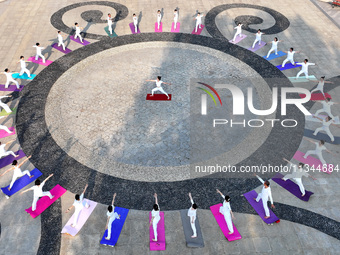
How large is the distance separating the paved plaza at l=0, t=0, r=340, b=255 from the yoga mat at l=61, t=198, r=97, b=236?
0.26 meters

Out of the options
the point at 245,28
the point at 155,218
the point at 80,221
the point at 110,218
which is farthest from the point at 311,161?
the point at 245,28

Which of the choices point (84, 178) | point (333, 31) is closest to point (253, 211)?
point (84, 178)

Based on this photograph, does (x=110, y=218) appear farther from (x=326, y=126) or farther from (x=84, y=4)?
(x=84, y=4)

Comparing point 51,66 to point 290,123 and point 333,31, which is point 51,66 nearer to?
point 290,123

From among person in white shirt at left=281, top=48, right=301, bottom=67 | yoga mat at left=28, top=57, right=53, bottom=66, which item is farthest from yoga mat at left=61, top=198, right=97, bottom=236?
person in white shirt at left=281, top=48, right=301, bottom=67

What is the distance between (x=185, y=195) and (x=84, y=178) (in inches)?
212

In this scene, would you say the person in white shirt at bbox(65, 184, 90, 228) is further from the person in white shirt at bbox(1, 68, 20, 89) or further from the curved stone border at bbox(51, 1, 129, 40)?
the curved stone border at bbox(51, 1, 129, 40)

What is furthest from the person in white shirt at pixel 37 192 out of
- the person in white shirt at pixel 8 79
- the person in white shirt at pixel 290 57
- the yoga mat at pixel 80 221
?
the person in white shirt at pixel 290 57

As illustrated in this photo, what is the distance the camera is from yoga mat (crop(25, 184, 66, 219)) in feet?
46.0

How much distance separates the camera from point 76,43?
84.1 feet

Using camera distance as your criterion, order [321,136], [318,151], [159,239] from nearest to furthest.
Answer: [159,239] → [318,151] → [321,136]

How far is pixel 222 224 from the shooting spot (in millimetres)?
13758

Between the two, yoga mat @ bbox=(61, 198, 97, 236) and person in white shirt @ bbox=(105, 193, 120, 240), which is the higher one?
person in white shirt @ bbox=(105, 193, 120, 240)

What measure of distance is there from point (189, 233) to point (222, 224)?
1.60m
